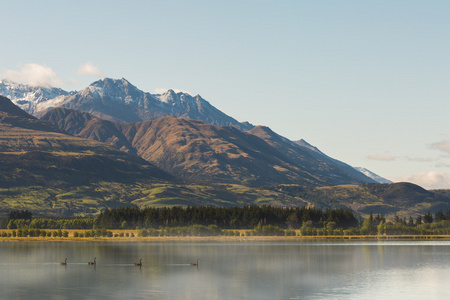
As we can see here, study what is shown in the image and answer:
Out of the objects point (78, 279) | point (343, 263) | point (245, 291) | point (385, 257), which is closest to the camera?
point (245, 291)

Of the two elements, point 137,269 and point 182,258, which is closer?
point 137,269

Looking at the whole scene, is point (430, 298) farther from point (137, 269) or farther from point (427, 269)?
point (137, 269)

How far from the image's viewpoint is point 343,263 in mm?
154250

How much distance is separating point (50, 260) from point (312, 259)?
70786mm

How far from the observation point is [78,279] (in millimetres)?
118250

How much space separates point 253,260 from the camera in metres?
166

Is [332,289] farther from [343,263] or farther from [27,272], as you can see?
[27,272]

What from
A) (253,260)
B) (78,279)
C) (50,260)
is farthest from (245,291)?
(50,260)

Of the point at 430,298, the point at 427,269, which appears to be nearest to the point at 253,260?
the point at 427,269

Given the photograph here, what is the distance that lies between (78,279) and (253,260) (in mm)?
59554

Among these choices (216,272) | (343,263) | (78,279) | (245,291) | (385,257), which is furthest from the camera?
(385,257)

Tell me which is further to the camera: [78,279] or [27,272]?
[27,272]

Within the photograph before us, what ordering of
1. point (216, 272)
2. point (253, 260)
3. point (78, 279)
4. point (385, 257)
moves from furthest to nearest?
point (385, 257), point (253, 260), point (216, 272), point (78, 279)

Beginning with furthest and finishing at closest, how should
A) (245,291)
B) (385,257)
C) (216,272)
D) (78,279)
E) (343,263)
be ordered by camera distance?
(385,257) → (343,263) → (216,272) → (78,279) → (245,291)
